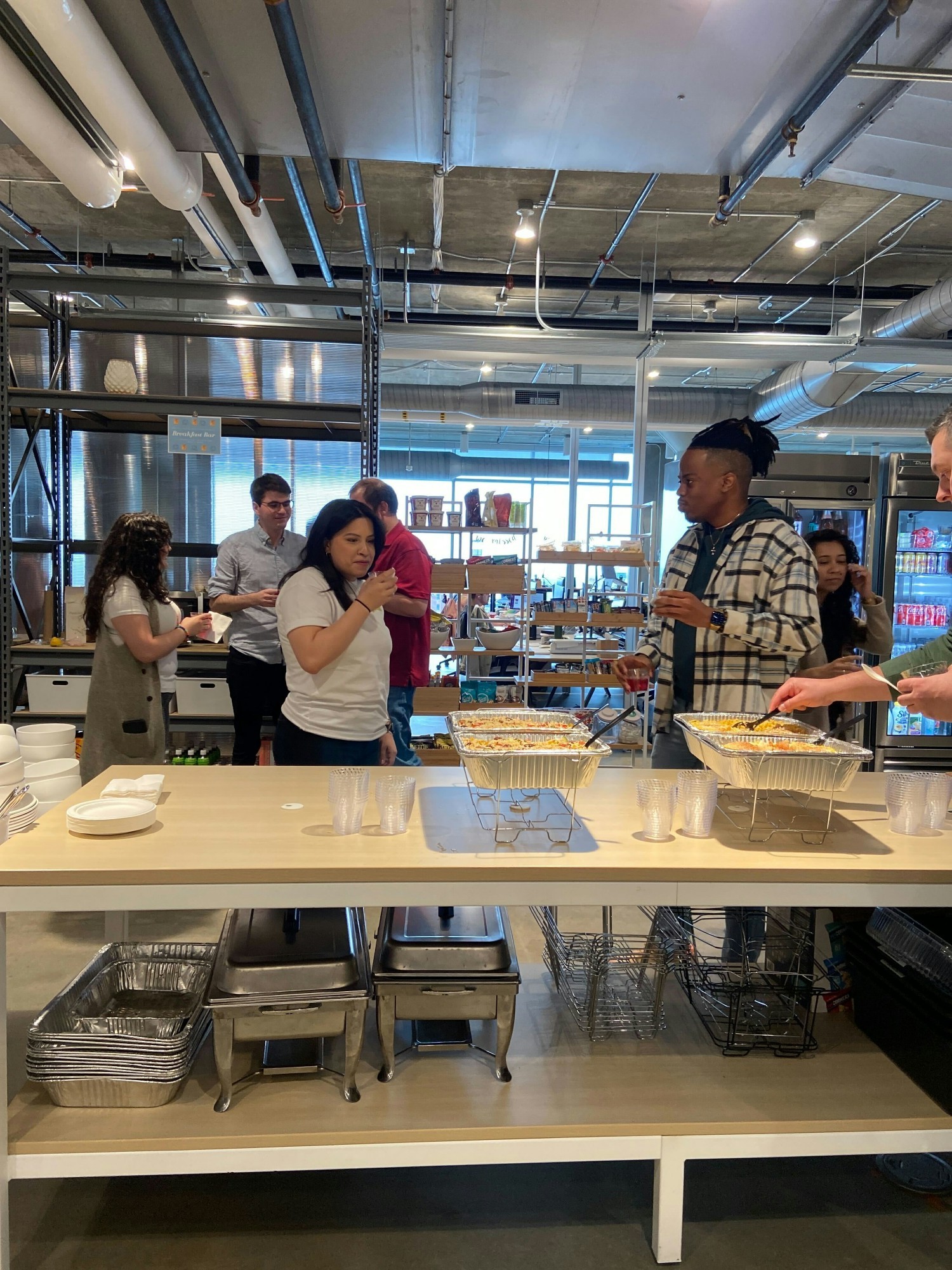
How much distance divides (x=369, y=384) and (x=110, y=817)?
12.0ft

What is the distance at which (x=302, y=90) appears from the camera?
324 cm

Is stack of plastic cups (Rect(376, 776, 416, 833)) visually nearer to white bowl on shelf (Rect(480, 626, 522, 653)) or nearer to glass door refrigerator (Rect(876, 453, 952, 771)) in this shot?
glass door refrigerator (Rect(876, 453, 952, 771))

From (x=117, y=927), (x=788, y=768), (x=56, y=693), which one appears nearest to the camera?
(x=788, y=768)

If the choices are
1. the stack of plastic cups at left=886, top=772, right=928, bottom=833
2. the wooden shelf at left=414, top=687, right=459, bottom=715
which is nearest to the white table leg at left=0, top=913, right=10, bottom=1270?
the stack of plastic cups at left=886, top=772, right=928, bottom=833

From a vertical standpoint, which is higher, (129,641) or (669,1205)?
(129,641)

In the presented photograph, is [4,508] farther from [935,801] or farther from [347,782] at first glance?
[935,801]

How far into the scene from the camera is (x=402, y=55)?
321cm

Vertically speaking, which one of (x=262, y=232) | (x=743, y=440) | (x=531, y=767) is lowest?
(x=531, y=767)

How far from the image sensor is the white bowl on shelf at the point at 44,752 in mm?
3293

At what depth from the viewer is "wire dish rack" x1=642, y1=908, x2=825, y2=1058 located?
2213 mm

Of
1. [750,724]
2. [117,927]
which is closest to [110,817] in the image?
[117,927]

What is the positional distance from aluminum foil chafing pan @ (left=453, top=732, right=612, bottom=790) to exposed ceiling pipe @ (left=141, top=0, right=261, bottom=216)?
2627 millimetres

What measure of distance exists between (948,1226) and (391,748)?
200cm

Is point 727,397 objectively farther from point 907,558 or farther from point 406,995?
point 406,995
